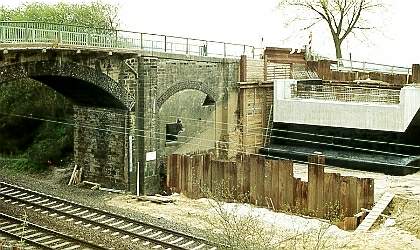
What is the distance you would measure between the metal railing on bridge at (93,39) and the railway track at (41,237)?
5766mm

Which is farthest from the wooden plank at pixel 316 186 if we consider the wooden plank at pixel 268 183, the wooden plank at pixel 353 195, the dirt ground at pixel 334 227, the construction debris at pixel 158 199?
the construction debris at pixel 158 199

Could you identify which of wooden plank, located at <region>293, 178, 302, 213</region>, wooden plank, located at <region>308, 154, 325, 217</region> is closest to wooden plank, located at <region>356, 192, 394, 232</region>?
wooden plank, located at <region>308, 154, 325, 217</region>

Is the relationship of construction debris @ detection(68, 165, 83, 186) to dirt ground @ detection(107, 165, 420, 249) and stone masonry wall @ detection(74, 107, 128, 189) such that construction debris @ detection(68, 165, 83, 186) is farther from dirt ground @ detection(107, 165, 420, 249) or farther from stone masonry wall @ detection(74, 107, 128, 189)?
dirt ground @ detection(107, 165, 420, 249)

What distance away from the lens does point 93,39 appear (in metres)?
23.2

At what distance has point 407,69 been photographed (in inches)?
1229

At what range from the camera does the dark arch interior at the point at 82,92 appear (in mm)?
24016

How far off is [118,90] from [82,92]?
1898mm

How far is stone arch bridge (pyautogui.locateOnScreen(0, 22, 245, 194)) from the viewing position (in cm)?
2283

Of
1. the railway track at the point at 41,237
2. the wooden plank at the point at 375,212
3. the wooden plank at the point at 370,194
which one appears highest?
the wooden plank at the point at 370,194

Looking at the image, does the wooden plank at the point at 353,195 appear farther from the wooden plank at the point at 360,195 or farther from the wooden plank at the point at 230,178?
the wooden plank at the point at 230,178

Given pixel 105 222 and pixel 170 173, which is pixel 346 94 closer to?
pixel 170 173

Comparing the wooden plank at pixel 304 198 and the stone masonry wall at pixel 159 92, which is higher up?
the stone masonry wall at pixel 159 92

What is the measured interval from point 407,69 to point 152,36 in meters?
13.5

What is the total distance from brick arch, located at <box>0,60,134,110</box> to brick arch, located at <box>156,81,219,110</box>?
1.35 meters
